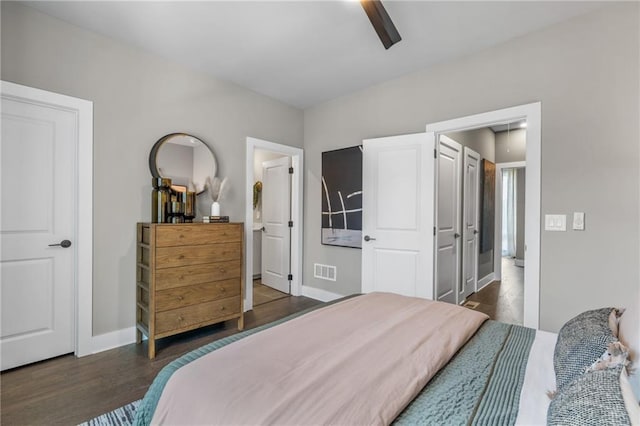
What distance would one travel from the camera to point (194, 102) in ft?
10.0

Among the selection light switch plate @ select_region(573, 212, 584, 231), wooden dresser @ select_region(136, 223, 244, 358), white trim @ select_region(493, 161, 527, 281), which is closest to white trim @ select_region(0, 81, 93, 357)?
wooden dresser @ select_region(136, 223, 244, 358)

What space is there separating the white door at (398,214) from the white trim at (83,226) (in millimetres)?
2522

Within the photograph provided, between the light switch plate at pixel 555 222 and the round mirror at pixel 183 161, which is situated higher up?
the round mirror at pixel 183 161

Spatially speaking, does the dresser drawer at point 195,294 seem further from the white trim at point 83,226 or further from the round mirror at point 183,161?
the round mirror at point 183,161

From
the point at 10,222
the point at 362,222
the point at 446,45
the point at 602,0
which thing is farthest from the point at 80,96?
the point at 602,0

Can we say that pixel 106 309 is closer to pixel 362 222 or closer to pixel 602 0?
pixel 362 222

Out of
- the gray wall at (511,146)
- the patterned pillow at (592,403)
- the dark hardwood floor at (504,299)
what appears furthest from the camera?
the gray wall at (511,146)

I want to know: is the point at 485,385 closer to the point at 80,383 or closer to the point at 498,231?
the point at 80,383

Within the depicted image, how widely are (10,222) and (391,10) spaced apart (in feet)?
10.3

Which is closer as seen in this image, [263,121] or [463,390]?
[463,390]

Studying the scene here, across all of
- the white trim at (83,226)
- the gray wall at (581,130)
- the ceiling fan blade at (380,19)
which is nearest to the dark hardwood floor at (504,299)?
the gray wall at (581,130)

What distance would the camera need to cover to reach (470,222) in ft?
13.8

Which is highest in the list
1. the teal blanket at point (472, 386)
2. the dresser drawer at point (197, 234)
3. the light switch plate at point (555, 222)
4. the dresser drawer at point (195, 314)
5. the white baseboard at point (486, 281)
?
the light switch plate at point (555, 222)

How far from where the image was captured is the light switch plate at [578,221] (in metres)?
2.19
